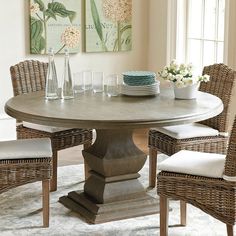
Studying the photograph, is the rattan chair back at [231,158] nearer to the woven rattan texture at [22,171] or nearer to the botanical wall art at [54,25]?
the woven rattan texture at [22,171]

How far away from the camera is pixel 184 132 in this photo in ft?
12.9

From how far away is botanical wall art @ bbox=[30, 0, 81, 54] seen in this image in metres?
5.64

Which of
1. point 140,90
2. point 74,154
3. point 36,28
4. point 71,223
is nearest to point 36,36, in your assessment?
point 36,28

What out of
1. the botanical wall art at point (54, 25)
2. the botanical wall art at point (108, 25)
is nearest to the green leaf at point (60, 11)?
the botanical wall art at point (54, 25)

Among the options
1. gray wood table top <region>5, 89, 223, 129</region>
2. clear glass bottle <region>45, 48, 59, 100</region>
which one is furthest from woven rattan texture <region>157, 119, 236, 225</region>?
clear glass bottle <region>45, 48, 59, 100</region>

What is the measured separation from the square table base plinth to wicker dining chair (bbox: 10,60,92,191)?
1.38ft

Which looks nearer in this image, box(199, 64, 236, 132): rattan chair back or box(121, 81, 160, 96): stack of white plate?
box(121, 81, 160, 96): stack of white plate

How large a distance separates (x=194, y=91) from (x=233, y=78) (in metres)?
0.43

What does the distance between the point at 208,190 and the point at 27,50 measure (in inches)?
126

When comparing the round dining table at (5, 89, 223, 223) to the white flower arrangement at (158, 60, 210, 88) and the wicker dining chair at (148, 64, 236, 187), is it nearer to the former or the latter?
the white flower arrangement at (158, 60, 210, 88)

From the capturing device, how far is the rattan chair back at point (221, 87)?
4086mm

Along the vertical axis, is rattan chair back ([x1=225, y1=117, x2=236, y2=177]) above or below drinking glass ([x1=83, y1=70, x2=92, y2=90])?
below

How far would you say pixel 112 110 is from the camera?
11.1 feet

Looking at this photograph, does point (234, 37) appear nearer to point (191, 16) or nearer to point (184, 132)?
point (191, 16)
